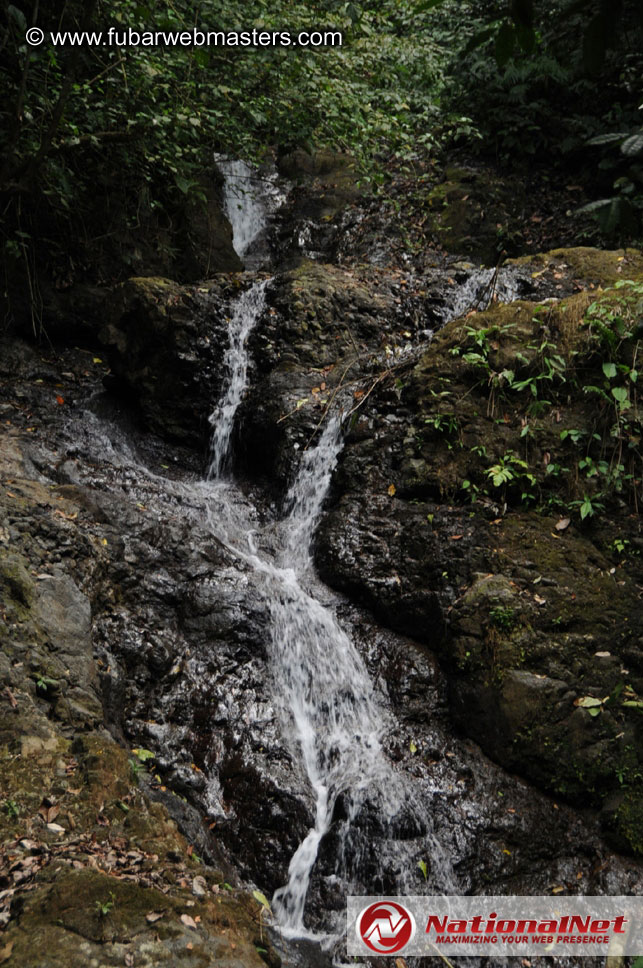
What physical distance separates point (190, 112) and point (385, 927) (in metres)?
8.39

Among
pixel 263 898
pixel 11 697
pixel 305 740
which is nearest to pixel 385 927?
pixel 263 898

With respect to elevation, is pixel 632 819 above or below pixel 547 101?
below

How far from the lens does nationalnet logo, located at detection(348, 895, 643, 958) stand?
400 centimetres

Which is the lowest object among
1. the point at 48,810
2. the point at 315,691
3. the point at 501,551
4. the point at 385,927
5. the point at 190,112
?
the point at 385,927

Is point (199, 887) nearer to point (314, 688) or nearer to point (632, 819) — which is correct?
Result: point (314, 688)

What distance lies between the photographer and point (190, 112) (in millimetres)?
7473

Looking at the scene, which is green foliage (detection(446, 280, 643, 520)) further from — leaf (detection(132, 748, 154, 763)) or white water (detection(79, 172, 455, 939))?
leaf (detection(132, 748, 154, 763))

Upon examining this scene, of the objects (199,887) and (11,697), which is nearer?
(199,887)

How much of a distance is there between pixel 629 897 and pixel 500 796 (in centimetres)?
100

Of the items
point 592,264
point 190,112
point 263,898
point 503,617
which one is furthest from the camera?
point 592,264

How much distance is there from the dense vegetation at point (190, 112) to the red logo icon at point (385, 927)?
5452 millimetres

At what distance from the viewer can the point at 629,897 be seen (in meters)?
4.27

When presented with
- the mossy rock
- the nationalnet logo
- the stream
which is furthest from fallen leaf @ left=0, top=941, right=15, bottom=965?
the mossy rock

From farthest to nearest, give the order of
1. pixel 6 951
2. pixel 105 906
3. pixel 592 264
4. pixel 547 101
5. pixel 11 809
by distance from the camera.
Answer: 1. pixel 547 101
2. pixel 592 264
3. pixel 11 809
4. pixel 105 906
5. pixel 6 951
